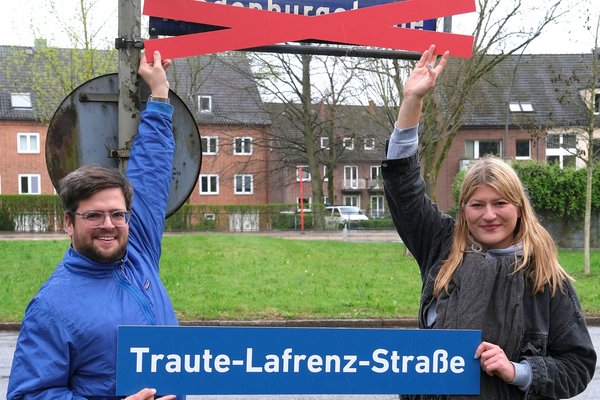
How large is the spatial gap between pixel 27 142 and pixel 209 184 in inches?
503

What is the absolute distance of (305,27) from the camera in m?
3.16

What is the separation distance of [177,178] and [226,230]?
3571cm

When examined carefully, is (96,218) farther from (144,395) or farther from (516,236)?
(516,236)

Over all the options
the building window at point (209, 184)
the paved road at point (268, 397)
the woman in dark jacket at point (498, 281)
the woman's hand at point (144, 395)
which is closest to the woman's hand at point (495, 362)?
the woman in dark jacket at point (498, 281)

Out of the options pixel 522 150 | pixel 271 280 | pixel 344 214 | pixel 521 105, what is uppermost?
pixel 521 105

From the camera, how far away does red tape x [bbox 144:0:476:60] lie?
300cm

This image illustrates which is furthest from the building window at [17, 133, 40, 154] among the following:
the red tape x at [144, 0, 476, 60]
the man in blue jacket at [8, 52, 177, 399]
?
the man in blue jacket at [8, 52, 177, 399]

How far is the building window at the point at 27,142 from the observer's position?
4606 cm

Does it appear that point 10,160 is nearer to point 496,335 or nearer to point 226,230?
point 226,230

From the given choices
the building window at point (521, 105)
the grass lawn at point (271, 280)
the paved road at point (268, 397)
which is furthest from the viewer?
the building window at point (521, 105)

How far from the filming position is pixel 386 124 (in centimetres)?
2195

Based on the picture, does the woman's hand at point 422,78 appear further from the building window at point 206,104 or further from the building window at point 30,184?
the building window at point 30,184

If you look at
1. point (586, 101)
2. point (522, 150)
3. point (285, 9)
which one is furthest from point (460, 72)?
point (522, 150)

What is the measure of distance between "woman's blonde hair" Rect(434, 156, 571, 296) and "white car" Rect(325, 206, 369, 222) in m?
37.6
